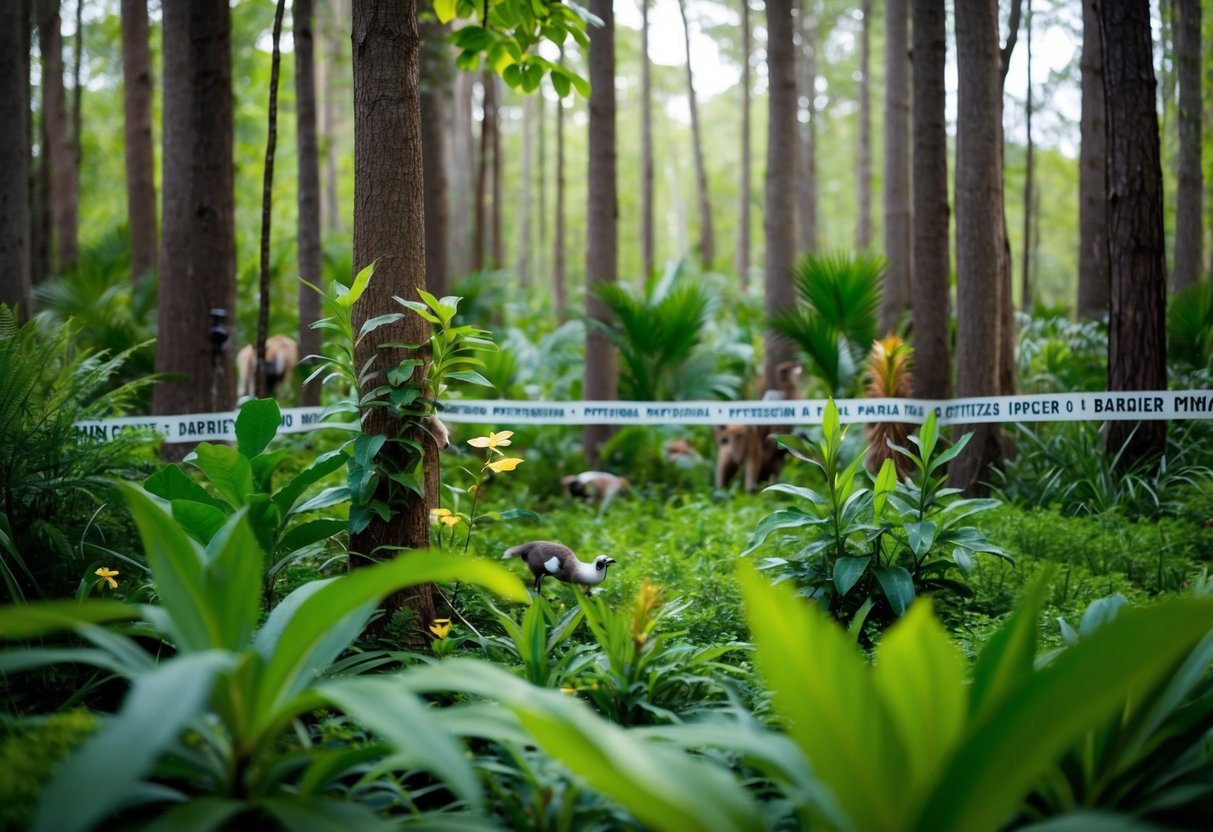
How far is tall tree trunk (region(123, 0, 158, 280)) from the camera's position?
11.0 m

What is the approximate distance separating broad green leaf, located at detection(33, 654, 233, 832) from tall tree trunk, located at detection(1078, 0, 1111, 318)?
1187 centimetres

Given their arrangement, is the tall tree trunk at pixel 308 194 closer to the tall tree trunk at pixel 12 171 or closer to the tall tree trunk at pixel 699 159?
the tall tree trunk at pixel 12 171

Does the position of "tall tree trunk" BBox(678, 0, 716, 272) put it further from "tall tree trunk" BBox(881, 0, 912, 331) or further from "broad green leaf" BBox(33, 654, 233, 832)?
"broad green leaf" BBox(33, 654, 233, 832)

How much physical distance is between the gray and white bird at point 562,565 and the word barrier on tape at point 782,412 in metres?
1.86

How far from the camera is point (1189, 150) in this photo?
1245 centimetres

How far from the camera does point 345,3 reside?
2142cm

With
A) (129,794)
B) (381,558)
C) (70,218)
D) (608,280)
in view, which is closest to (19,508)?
(381,558)

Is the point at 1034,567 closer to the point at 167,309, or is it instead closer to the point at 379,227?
the point at 379,227

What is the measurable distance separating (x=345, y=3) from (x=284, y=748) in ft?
71.9

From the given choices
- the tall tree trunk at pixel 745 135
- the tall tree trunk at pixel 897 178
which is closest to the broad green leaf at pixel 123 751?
the tall tree trunk at pixel 897 178

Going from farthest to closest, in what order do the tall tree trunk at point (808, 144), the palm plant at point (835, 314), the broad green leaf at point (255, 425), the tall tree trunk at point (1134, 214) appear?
the tall tree trunk at point (808, 144) → the palm plant at point (835, 314) → the tall tree trunk at point (1134, 214) → the broad green leaf at point (255, 425)

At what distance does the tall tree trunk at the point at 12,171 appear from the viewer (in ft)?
20.7

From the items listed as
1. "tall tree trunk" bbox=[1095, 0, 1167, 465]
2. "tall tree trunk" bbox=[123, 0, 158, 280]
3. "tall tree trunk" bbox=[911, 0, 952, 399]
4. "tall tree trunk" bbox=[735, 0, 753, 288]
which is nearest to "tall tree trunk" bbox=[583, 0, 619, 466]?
"tall tree trunk" bbox=[911, 0, 952, 399]

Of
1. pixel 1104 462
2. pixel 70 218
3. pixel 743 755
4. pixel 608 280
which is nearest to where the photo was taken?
pixel 743 755
